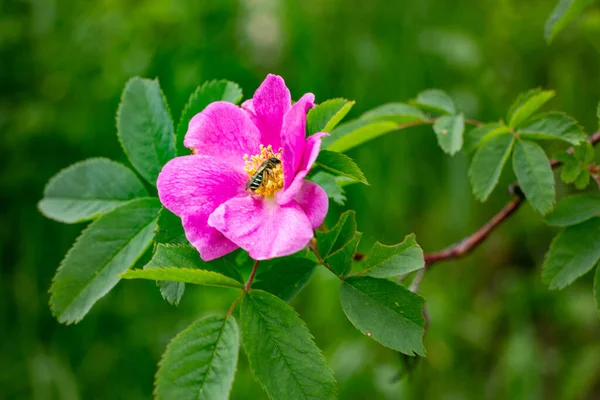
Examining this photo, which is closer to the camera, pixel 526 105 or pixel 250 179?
pixel 250 179

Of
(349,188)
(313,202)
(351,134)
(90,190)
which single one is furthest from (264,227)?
(349,188)

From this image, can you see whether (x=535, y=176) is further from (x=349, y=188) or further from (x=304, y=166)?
(x=349, y=188)

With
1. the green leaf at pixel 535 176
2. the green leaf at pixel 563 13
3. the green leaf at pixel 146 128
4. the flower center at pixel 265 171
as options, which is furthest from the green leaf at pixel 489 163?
the green leaf at pixel 146 128

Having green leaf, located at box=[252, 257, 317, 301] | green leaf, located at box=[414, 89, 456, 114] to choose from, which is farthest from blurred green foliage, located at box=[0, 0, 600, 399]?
green leaf, located at box=[252, 257, 317, 301]

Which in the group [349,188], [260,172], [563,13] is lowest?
[349,188]

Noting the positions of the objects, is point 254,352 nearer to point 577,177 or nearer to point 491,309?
point 577,177

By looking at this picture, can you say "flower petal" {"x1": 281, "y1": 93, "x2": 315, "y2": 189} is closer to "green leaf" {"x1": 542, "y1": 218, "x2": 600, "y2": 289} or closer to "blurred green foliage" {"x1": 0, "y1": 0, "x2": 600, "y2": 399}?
"green leaf" {"x1": 542, "y1": 218, "x2": 600, "y2": 289}
